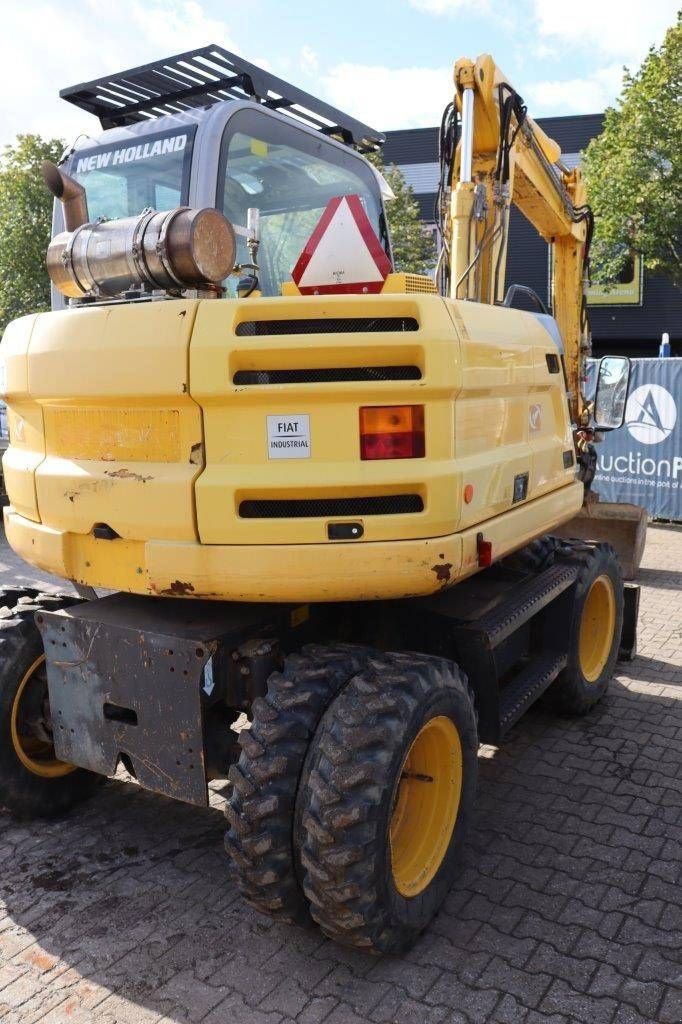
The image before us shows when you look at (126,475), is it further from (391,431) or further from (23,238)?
(23,238)

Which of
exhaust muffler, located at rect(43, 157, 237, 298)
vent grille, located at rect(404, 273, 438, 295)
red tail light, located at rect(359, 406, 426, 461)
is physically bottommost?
red tail light, located at rect(359, 406, 426, 461)

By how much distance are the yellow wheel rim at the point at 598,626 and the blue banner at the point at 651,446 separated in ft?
19.0

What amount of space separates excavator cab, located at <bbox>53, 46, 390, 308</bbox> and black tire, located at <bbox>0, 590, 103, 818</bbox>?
1.68 meters

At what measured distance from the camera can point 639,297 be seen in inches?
925

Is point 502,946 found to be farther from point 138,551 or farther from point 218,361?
point 218,361

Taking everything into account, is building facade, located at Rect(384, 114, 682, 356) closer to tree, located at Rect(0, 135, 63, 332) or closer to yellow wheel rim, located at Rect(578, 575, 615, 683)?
tree, located at Rect(0, 135, 63, 332)

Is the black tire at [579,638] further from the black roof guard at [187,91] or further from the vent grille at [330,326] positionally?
the black roof guard at [187,91]

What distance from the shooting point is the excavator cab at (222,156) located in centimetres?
397

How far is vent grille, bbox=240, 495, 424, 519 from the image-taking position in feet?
9.25

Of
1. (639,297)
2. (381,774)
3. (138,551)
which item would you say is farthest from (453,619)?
(639,297)

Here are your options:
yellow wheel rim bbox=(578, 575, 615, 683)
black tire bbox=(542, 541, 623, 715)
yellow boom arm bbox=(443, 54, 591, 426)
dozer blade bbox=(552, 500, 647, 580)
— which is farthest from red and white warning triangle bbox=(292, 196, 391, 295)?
dozer blade bbox=(552, 500, 647, 580)

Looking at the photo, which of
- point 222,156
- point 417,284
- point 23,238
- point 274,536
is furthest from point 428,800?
point 23,238

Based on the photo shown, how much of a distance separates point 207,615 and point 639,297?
22961mm

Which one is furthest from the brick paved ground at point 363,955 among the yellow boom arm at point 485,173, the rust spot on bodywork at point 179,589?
the yellow boom arm at point 485,173
